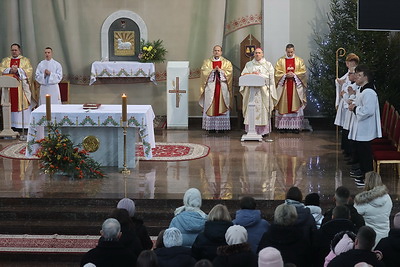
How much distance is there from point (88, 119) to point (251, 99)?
411 cm

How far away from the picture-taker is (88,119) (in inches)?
481

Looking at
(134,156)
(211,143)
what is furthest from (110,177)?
(211,143)

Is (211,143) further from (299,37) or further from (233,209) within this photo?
(233,209)

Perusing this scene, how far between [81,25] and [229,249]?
11.8m

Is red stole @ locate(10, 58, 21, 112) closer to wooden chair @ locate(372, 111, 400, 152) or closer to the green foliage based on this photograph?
the green foliage

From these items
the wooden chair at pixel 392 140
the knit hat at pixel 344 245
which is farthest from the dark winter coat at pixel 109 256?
the wooden chair at pixel 392 140

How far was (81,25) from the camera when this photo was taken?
696 inches

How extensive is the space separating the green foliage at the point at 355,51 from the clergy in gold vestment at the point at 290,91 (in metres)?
0.36

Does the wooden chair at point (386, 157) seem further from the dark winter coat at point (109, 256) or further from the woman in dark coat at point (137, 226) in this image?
the dark winter coat at point (109, 256)

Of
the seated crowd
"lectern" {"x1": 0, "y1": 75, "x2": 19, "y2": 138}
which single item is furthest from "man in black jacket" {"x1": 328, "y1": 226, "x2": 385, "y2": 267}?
"lectern" {"x1": 0, "y1": 75, "x2": 19, "y2": 138}

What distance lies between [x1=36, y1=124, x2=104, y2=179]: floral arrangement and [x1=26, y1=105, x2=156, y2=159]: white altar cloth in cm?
34

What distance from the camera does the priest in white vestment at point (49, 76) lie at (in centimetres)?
1636

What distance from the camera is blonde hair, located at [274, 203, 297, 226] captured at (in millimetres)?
7215

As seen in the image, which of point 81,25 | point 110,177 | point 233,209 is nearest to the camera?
point 233,209
